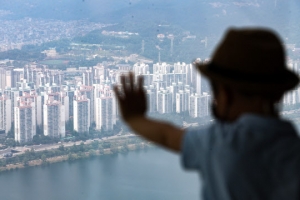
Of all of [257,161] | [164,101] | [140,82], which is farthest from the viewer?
[164,101]

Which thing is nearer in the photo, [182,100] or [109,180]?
[182,100]

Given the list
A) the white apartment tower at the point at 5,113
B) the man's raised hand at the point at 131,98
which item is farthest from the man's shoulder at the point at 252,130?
the white apartment tower at the point at 5,113

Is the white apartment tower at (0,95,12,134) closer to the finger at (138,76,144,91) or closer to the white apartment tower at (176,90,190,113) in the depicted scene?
the white apartment tower at (176,90,190,113)

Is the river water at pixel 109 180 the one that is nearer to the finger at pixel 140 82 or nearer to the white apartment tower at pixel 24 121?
the white apartment tower at pixel 24 121

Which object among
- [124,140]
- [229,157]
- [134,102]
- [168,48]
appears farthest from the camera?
[168,48]

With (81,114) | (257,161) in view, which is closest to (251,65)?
(257,161)

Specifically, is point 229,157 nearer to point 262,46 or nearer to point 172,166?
point 262,46

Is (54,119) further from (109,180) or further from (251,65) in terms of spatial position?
(251,65)

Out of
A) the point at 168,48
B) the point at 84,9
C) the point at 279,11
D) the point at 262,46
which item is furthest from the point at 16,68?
the point at 262,46
